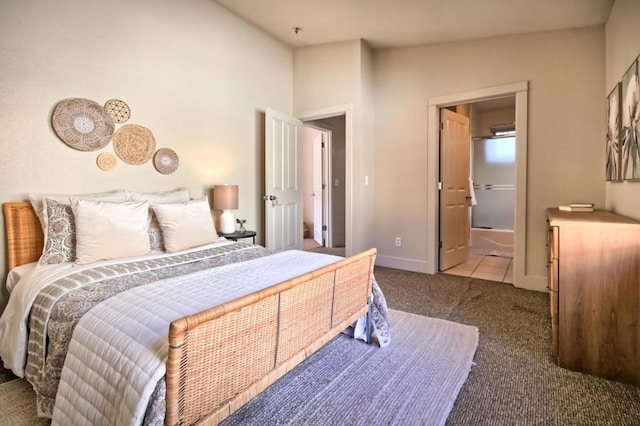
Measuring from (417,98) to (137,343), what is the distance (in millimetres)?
3909

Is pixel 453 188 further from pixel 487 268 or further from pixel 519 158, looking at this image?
pixel 487 268

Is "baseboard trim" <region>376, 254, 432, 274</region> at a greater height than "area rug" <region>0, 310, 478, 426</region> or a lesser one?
greater

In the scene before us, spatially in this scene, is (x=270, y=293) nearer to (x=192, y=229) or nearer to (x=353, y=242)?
(x=192, y=229)

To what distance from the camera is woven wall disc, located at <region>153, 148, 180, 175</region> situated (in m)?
2.99

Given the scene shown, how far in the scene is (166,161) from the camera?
305cm

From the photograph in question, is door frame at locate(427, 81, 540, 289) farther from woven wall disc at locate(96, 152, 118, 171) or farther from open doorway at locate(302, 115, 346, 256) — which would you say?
woven wall disc at locate(96, 152, 118, 171)

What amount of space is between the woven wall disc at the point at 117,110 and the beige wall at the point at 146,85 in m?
0.05

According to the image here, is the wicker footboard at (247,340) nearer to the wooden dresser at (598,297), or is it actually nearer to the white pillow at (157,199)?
the wooden dresser at (598,297)

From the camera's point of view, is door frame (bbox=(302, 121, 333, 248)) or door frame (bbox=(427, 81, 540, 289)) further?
door frame (bbox=(302, 121, 333, 248))

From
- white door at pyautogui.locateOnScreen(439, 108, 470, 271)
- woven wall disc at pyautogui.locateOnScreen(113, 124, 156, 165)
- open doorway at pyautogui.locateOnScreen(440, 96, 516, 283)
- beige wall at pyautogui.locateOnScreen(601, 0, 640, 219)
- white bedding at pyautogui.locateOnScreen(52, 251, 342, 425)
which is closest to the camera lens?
white bedding at pyautogui.locateOnScreen(52, 251, 342, 425)

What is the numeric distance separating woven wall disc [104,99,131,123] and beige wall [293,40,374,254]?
225cm

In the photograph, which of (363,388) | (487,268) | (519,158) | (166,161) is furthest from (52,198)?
(487,268)

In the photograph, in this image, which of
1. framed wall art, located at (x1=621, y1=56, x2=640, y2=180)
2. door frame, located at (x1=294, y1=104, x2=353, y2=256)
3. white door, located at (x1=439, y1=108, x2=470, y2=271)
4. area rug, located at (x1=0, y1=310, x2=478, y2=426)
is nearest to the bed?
area rug, located at (x1=0, y1=310, x2=478, y2=426)

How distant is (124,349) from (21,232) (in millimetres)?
1689
